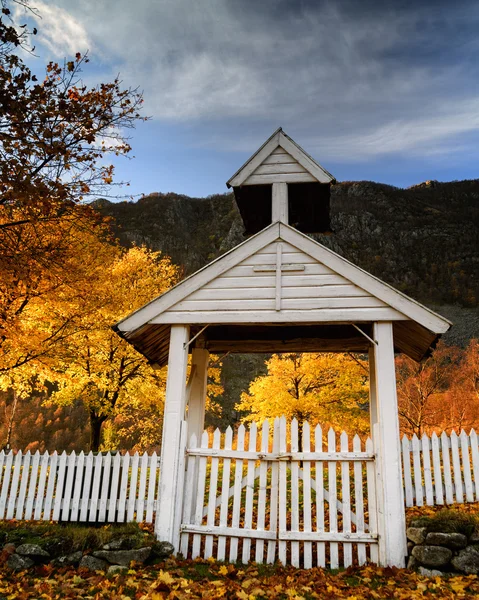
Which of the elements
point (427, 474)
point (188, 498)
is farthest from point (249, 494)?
point (427, 474)

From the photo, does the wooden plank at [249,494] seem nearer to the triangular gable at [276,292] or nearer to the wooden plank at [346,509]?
the wooden plank at [346,509]

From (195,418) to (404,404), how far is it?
71.4 ft

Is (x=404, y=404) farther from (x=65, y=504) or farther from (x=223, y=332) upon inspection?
(x=65, y=504)

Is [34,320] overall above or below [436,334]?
above

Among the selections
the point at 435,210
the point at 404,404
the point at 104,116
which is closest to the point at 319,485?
the point at 104,116

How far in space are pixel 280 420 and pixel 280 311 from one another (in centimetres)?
166

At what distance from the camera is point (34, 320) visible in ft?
35.9

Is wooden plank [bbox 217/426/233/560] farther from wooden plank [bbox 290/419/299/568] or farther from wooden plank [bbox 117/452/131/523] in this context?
wooden plank [bbox 117/452/131/523]

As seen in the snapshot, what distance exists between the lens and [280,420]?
616 centimetres

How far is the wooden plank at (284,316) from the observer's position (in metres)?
6.43

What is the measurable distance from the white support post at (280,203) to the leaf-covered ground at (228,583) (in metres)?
5.22

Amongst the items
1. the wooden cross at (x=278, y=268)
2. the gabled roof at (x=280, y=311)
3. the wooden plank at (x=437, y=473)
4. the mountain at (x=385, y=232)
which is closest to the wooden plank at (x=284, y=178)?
the gabled roof at (x=280, y=311)

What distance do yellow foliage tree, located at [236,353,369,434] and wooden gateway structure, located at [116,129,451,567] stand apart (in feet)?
31.3

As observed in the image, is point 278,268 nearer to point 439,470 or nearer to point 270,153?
point 270,153
